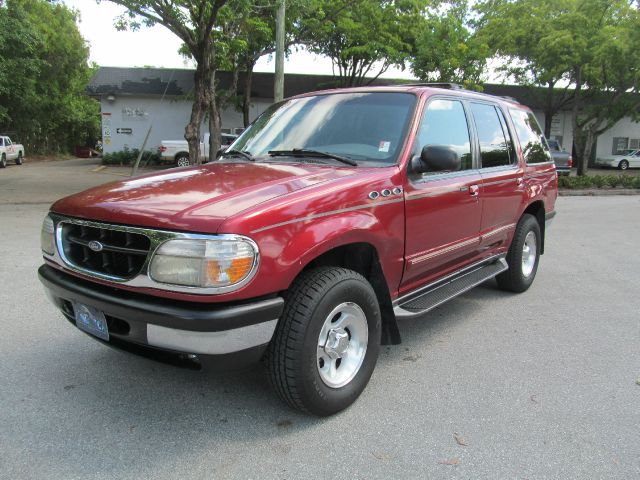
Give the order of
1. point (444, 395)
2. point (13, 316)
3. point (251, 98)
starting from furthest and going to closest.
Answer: point (251, 98)
point (13, 316)
point (444, 395)

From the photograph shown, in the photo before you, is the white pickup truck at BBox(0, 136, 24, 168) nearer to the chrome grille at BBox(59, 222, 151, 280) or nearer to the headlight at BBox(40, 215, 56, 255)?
the headlight at BBox(40, 215, 56, 255)

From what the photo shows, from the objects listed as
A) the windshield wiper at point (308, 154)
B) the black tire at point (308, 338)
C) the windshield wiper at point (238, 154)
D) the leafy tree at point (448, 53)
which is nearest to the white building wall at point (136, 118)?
the leafy tree at point (448, 53)

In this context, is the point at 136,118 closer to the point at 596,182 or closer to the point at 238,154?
the point at 596,182

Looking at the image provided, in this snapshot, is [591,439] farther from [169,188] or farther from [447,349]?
[169,188]

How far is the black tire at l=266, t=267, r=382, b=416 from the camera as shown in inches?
104

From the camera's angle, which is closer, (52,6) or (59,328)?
(59,328)

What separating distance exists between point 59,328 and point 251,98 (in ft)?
85.5

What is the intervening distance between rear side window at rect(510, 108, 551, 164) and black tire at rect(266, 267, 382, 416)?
3147 millimetres

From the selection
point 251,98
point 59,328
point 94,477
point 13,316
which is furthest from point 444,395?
point 251,98

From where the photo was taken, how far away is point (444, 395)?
3.28 meters

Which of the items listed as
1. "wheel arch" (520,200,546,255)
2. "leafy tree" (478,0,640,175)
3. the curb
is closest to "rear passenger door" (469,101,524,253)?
"wheel arch" (520,200,546,255)

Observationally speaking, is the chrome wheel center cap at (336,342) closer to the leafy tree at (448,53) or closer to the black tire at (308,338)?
the black tire at (308,338)

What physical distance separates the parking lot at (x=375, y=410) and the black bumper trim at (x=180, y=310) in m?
0.73

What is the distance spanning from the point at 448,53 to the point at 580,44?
17.3 ft
